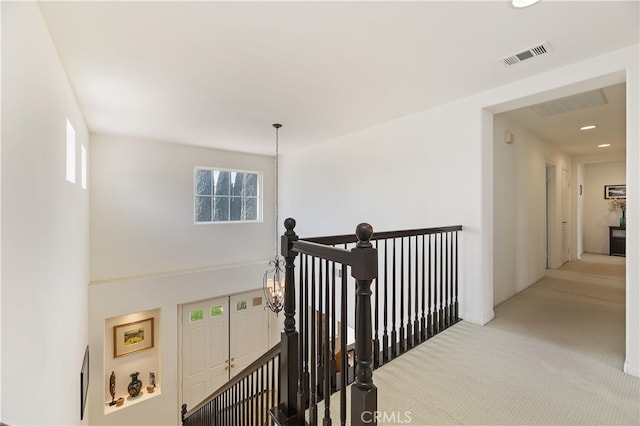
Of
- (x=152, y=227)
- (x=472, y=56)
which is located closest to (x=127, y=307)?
(x=152, y=227)

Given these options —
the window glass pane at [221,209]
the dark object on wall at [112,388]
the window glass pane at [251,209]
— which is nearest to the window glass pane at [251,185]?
the window glass pane at [251,209]

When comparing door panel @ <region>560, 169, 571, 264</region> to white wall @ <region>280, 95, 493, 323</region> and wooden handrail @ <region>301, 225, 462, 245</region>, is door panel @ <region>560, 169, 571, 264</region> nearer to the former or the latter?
white wall @ <region>280, 95, 493, 323</region>

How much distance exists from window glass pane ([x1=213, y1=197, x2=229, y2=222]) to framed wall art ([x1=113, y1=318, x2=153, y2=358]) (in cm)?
218

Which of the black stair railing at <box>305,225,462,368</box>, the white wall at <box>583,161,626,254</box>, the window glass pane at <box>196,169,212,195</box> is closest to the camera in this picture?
the black stair railing at <box>305,225,462,368</box>

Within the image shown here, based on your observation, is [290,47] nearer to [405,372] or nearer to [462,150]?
[462,150]

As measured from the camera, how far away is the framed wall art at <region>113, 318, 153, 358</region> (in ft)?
15.9

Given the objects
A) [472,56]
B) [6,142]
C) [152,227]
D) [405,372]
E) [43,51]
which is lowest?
[405,372]

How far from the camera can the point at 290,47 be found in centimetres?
222

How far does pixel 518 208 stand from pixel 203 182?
17.8ft

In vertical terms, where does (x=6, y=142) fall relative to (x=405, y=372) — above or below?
above

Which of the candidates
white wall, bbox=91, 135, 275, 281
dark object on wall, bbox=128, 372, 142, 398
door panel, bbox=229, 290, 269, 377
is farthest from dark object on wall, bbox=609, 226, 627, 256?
dark object on wall, bbox=128, 372, 142, 398

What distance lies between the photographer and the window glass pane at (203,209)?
572 centimetres

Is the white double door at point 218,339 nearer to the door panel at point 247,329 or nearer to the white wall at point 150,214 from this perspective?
the door panel at point 247,329

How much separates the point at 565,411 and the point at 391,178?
2.90 metres
